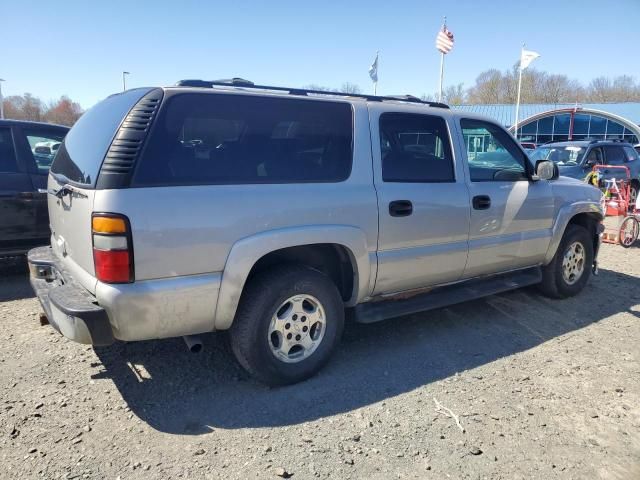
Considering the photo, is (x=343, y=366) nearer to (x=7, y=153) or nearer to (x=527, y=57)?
(x=7, y=153)

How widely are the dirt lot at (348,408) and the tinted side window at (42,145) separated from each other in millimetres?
1886

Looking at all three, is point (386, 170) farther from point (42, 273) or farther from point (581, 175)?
point (581, 175)

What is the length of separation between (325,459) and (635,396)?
2281mm

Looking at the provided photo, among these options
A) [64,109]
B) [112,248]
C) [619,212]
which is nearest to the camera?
[112,248]

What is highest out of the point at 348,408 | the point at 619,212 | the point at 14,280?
the point at 619,212

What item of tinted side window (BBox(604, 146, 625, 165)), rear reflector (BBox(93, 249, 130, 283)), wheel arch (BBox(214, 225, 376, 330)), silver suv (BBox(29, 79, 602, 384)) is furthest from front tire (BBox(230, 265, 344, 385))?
tinted side window (BBox(604, 146, 625, 165))

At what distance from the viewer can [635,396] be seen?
11.0 feet

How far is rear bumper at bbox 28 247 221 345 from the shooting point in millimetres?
2648

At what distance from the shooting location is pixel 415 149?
3865mm

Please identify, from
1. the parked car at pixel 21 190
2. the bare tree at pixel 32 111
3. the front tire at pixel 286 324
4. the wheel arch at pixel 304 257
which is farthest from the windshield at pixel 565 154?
the bare tree at pixel 32 111

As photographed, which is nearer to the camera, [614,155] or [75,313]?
[75,313]

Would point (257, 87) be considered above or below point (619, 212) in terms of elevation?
above

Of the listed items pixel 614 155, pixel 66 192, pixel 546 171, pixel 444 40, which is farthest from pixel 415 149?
pixel 444 40

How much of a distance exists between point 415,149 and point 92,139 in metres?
2.35
